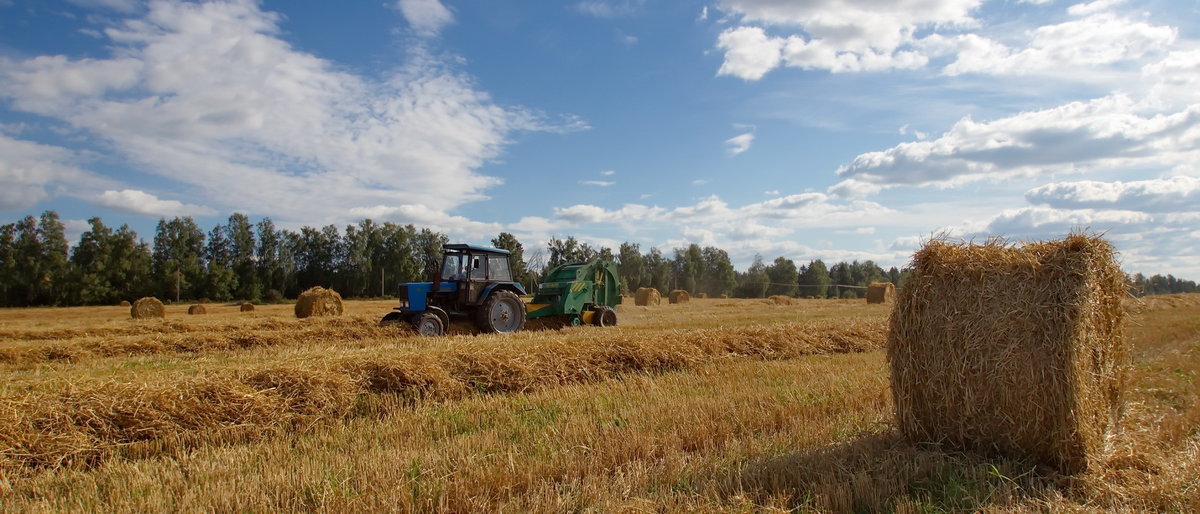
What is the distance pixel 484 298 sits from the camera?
514 inches

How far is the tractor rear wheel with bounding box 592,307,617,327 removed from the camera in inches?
591

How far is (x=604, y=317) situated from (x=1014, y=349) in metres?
11.2

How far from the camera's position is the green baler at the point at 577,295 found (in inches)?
571

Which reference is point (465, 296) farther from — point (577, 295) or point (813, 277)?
point (813, 277)

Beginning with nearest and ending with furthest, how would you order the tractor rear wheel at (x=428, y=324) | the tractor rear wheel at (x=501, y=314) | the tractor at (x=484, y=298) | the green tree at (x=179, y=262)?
the tractor rear wheel at (x=428, y=324) < the tractor at (x=484, y=298) < the tractor rear wheel at (x=501, y=314) < the green tree at (x=179, y=262)

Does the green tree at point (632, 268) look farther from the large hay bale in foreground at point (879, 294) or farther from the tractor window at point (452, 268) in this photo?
the tractor window at point (452, 268)

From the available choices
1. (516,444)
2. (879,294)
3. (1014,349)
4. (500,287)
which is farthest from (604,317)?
(879,294)

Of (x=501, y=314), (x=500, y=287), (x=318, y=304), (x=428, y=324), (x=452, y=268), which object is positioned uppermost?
(x=452, y=268)

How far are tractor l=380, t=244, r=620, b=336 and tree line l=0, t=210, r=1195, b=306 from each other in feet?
52.9

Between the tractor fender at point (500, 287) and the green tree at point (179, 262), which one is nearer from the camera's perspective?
the tractor fender at point (500, 287)

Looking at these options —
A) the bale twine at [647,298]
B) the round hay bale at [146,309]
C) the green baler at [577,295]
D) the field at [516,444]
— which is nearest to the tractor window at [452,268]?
the green baler at [577,295]

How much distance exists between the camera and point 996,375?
4.32 m

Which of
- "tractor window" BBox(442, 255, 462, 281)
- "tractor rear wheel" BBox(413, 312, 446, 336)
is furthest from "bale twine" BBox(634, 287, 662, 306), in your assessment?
"tractor rear wheel" BBox(413, 312, 446, 336)

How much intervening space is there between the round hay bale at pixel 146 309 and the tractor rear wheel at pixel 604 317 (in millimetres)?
19367
